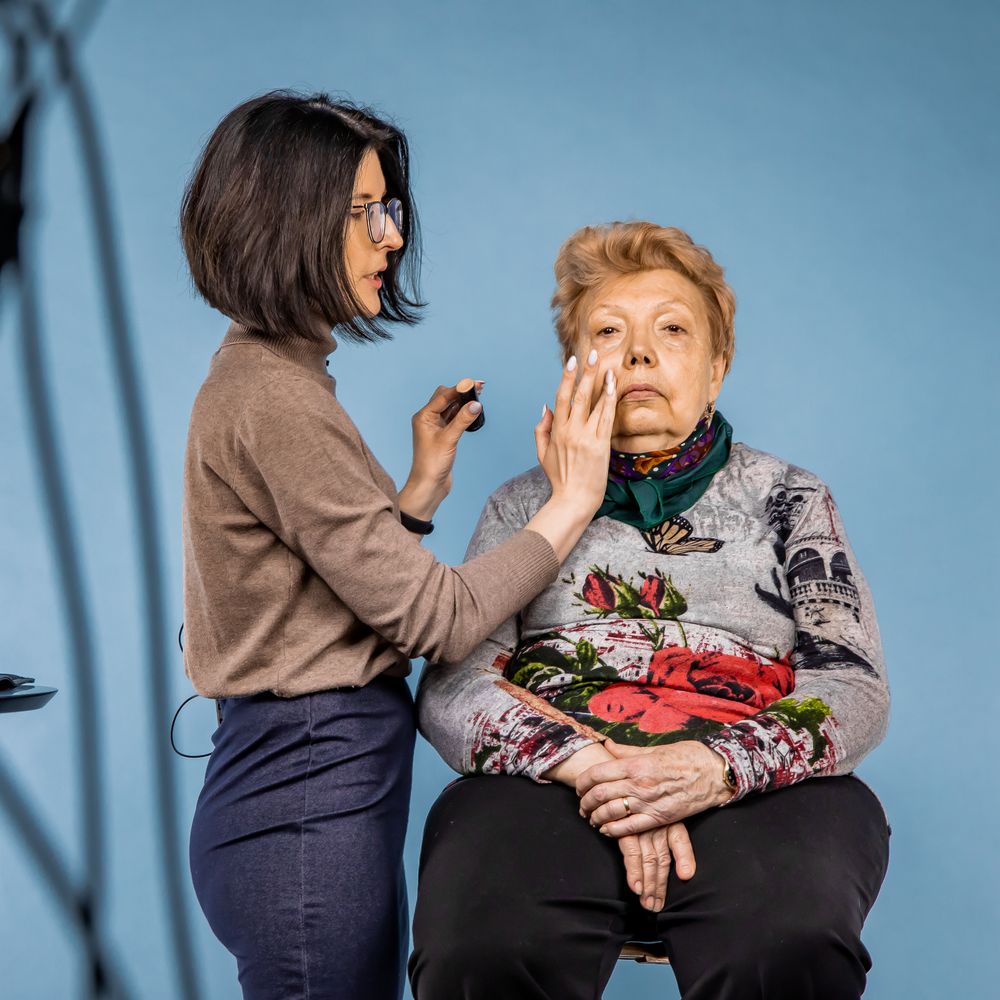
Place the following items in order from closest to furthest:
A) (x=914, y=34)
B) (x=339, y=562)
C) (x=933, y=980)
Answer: (x=339, y=562), (x=933, y=980), (x=914, y=34)

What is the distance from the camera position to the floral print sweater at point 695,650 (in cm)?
151

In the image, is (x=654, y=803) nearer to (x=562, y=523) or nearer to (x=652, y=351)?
(x=562, y=523)

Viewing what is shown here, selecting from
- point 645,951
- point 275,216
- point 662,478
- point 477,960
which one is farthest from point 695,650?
point 275,216

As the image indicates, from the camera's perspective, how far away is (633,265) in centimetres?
188

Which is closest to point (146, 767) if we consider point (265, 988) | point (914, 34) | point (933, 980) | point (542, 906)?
point (265, 988)

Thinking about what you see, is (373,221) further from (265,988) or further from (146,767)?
(146,767)

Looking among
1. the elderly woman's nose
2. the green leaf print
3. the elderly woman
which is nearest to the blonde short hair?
the elderly woman

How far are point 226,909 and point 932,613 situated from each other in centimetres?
154

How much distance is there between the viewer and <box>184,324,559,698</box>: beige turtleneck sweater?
4.52 feet

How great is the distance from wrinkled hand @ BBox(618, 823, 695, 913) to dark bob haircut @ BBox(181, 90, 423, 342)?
0.71 m

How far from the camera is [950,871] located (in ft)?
7.73

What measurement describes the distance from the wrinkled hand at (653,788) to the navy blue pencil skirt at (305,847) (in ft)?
0.82

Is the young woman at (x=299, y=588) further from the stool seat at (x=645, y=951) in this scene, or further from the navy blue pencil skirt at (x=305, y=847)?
the stool seat at (x=645, y=951)

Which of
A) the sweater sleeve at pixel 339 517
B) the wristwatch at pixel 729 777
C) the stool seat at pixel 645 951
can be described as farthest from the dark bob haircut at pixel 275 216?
the stool seat at pixel 645 951
